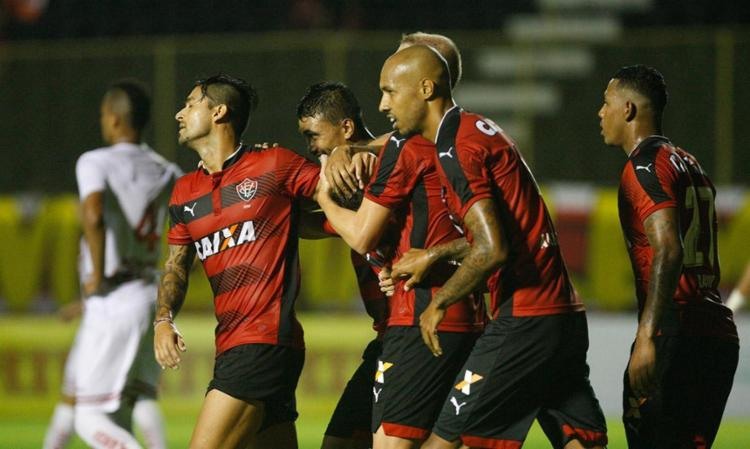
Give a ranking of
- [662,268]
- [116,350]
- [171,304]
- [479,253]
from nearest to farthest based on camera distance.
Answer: [479,253] < [662,268] < [171,304] < [116,350]

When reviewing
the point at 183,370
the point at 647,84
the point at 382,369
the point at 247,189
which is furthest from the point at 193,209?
the point at 183,370

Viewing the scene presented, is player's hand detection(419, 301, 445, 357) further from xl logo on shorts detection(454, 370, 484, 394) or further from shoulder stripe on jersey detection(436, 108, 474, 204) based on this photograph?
shoulder stripe on jersey detection(436, 108, 474, 204)

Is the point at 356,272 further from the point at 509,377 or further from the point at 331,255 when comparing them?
the point at 331,255

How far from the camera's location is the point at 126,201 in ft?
24.5

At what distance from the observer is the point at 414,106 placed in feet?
16.9

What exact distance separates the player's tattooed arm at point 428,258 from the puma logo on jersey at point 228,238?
0.79m

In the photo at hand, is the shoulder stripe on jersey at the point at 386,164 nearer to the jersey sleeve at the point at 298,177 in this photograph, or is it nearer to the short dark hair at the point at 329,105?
the jersey sleeve at the point at 298,177

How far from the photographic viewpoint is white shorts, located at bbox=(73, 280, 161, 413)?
724 cm

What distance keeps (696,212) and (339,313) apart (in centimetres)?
610

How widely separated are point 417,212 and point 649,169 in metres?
1.04

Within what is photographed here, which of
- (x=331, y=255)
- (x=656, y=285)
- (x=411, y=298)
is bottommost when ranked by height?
(x=331, y=255)

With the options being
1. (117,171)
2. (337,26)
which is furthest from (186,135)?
(337,26)

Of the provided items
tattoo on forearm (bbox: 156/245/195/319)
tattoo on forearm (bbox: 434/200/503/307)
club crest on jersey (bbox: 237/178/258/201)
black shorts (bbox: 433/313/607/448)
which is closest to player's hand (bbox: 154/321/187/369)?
tattoo on forearm (bbox: 156/245/195/319)

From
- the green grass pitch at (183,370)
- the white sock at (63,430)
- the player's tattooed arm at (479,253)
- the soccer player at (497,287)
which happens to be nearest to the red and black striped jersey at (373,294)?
→ the soccer player at (497,287)
